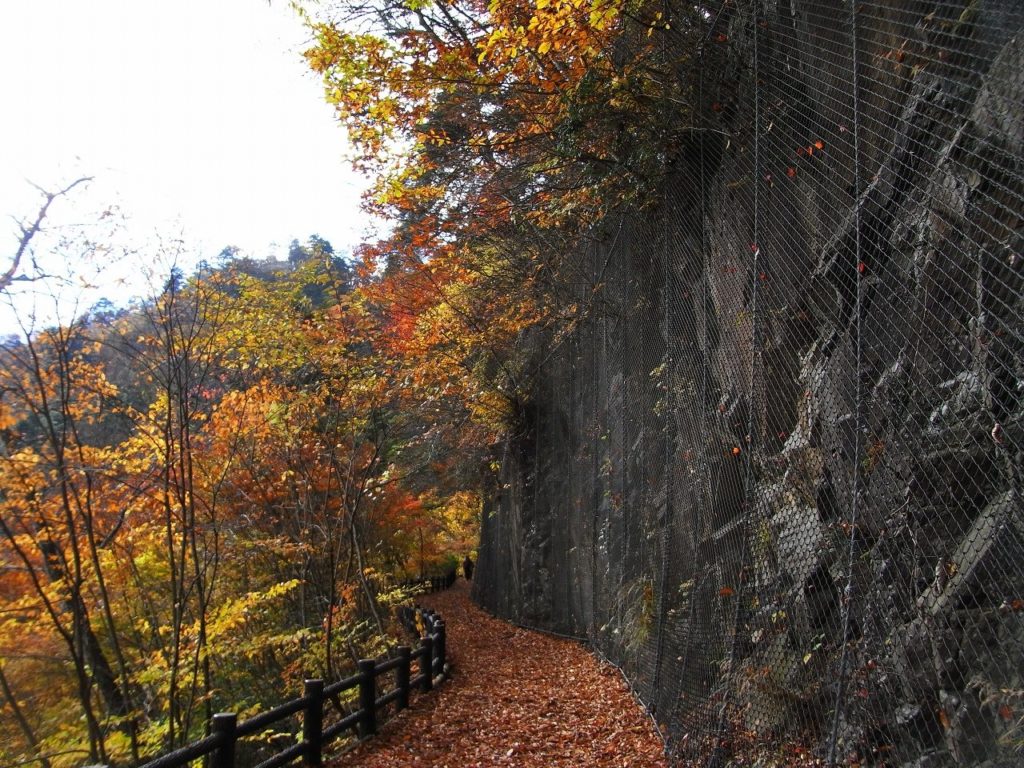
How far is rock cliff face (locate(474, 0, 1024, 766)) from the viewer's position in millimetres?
2568

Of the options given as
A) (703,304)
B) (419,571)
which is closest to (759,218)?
(703,304)

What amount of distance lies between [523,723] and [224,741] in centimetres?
307

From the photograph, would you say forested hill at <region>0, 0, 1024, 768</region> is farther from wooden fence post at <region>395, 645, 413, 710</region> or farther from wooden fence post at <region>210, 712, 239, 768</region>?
wooden fence post at <region>210, 712, 239, 768</region>

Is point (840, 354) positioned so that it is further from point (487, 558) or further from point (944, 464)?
point (487, 558)

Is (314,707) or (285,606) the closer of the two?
(314,707)

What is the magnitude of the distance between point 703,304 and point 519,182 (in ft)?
17.5

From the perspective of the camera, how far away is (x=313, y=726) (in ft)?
20.0

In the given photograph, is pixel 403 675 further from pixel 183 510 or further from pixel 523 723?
pixel 183 510

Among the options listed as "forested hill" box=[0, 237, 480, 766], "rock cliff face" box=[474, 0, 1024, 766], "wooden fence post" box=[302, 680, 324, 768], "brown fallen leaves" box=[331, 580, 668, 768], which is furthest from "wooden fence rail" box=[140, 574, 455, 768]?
"rock cliff face" box=[474, 0, 1024, 766]

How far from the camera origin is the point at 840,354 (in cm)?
366

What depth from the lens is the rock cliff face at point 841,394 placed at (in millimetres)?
2568

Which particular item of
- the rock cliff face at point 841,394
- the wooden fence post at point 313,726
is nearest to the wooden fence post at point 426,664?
the wooden fence post at point 313,726

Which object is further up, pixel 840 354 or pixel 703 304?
pixel 703 304

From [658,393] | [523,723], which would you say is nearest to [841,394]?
[658,393]
